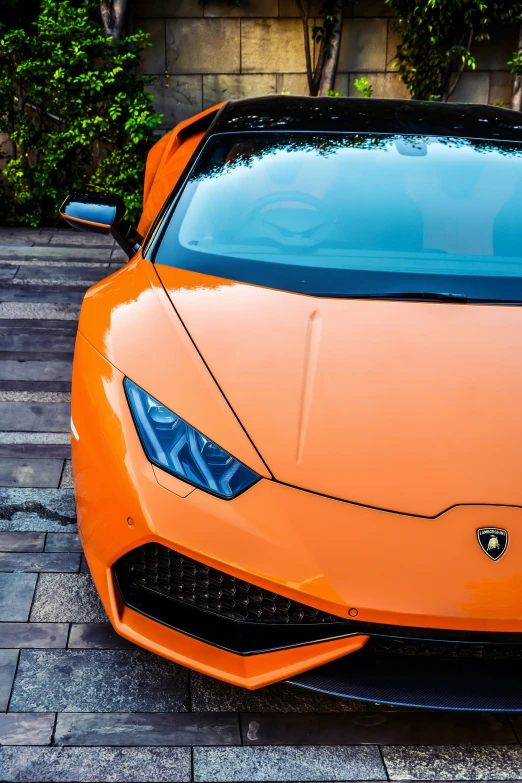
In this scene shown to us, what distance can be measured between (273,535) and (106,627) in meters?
0.75

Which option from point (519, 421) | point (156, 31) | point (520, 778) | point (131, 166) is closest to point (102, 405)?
point (519, 421)

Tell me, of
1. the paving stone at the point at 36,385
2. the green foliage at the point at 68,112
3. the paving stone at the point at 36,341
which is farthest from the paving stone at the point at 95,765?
the green foliage at the point at 68,112

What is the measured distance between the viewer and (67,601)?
217 cm

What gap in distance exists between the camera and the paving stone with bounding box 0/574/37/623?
2102mm

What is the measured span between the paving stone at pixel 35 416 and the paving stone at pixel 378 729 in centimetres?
172

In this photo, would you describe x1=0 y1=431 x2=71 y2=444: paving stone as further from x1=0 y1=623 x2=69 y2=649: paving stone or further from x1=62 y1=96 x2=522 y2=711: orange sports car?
x1=0 y1=623 x2=69 y2=649: paving stone

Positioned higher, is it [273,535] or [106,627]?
[273,535]

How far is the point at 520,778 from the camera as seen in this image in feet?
5.49

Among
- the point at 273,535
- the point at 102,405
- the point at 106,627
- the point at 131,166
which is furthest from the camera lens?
the point at 131,166

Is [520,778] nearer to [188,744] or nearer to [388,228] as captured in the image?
[188,744]

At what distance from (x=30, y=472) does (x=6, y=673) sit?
1.04 meters

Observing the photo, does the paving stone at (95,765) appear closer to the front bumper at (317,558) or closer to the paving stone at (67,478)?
the front bumper at (317,558)

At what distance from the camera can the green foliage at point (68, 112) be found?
5.34m

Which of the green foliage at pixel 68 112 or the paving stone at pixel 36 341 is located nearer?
the paving stone at pixel 36 341
